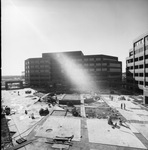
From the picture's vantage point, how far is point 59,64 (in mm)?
82062

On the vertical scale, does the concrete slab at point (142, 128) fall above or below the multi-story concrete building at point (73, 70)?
below

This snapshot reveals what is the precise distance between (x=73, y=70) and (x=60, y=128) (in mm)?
60707

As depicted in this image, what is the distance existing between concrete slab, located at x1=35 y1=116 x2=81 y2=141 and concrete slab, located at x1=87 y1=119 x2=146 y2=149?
2.38 meters

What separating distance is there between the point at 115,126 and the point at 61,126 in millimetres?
10368

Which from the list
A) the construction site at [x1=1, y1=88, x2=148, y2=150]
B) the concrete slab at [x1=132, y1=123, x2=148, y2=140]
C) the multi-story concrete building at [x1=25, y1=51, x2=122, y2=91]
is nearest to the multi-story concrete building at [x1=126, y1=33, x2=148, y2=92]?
the multi-story concrete building at [x1=25, y1=51, x2=122, y2=91]

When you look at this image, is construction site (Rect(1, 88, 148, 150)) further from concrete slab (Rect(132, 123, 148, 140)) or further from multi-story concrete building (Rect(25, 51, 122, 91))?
multi-story concrete building (Rect(25, 51, 122, 91))

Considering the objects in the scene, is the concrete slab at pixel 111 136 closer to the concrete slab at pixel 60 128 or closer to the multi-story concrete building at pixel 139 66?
the concrete slab at pixel 60 128

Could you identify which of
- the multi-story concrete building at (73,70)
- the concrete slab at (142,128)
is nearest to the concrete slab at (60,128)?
the concrete slab at (142,128)

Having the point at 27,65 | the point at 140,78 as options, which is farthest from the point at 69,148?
the point at 27,65

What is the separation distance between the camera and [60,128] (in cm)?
1914

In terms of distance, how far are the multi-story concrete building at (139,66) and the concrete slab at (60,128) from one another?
140ft

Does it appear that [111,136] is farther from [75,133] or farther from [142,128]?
[142,128]

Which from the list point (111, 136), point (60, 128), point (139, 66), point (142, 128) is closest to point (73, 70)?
point (139, 66)

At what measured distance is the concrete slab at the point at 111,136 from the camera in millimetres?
14859
